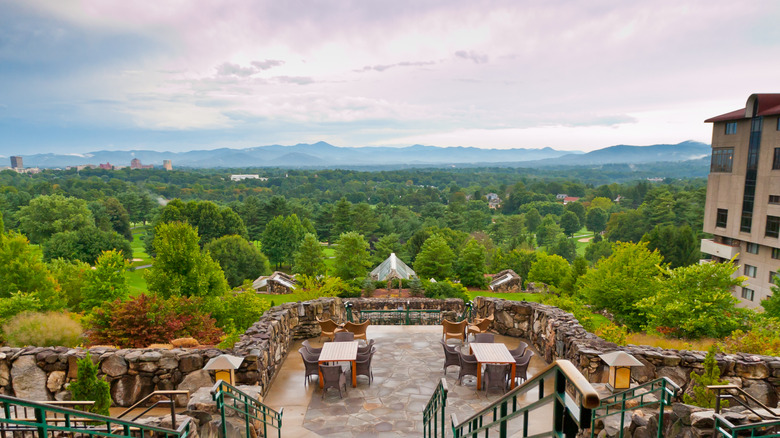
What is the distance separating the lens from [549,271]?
38.7 m

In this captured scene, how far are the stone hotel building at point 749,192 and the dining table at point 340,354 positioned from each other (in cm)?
4116

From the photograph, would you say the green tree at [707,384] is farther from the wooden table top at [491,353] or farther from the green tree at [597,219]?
the green tree at [597,219]

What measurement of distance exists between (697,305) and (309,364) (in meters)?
14.2

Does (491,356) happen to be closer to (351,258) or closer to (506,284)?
(506,284)

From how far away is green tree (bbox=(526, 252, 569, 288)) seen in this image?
38531 millimetres

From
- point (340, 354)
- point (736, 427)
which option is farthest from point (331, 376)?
point (736, 427)

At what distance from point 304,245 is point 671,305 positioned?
37.6m

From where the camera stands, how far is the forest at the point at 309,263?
1453 cm

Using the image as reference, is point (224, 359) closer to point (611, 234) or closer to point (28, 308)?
point (28, 308)

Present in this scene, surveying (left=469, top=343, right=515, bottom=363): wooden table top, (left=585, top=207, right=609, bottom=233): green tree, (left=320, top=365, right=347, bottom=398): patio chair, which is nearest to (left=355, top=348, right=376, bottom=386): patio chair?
(left=320, top=365, right=347, bottom=398): patio chair

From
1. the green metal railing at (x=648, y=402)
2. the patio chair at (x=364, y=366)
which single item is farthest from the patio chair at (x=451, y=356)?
the green metal railing at (x=648, y=402)

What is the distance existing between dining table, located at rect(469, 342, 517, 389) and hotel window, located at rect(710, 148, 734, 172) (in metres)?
42.6

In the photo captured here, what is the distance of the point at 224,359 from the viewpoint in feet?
26.8

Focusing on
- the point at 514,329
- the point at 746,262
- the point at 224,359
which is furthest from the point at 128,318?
the point at 746,262
